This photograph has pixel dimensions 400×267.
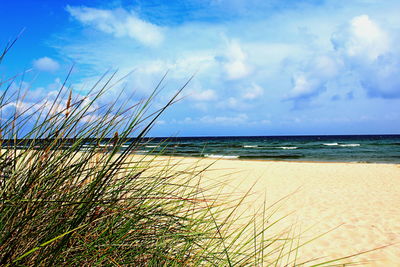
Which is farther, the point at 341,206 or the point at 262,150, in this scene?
the point at 262,150

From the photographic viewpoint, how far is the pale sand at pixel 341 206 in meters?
5.29

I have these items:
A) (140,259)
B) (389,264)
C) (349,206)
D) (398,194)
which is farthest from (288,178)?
(140,259)

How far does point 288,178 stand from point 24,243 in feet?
46.3

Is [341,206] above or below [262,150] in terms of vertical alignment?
below

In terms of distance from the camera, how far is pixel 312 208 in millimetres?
8227

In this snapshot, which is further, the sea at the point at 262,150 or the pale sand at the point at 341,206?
the pale sand at the point at 341,206

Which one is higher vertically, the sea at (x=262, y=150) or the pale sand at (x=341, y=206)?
the sea at (x=262, y=150)

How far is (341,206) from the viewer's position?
8492mm

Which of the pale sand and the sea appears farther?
the pale sand

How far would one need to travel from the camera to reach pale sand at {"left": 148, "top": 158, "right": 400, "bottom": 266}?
5.29 m

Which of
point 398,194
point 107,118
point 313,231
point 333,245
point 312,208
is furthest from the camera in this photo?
point 398,194

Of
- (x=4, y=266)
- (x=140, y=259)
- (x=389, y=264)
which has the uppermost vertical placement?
(x=4, y=266)

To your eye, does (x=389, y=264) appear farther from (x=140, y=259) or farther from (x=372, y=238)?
(x=140, y=259)

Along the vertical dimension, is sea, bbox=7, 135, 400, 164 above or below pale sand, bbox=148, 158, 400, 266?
above
